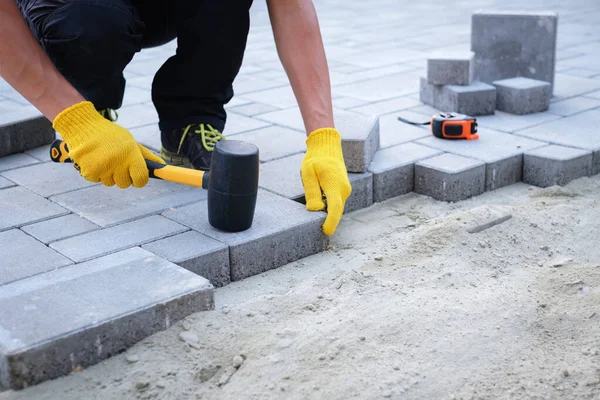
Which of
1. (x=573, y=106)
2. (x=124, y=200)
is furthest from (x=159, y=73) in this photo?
(x=573, y=106)

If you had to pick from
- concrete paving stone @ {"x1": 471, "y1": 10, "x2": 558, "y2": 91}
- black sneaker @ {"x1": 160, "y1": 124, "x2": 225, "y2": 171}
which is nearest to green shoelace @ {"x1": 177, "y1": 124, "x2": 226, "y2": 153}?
black sneaker @ {"x1": 160, "y1": 124, "x2": 225, "y2": 171}

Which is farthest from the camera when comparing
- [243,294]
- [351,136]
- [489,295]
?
[351,136]

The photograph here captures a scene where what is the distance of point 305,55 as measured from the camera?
2896mm

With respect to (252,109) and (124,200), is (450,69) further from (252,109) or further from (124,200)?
(124,200)

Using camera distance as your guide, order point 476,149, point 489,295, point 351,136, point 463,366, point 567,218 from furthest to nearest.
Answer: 1. point 476,149
2. point 351,136
3. point 567,218
4. point 489,295
5. point 463,366

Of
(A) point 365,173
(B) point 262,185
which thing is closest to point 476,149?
(A) point 365,173

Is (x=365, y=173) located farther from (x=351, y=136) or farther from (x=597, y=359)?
(x=597, y=359)

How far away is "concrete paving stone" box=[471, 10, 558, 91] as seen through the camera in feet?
15.5

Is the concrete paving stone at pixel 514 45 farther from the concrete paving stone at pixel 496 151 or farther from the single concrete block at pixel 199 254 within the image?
the single concrete block at pixel 199 254

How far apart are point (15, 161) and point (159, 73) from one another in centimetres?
88

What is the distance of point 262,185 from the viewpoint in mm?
3238

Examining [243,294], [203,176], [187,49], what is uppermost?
[187,49]

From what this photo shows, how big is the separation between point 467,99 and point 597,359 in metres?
2.55

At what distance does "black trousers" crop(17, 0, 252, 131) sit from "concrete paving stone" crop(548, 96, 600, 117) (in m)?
2.05
